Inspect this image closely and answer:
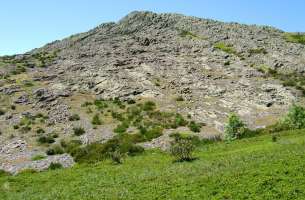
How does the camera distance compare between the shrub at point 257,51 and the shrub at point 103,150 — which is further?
the shrub at point 257,51

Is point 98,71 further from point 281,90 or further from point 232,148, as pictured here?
point 232,148

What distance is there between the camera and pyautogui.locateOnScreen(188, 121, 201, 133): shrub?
62.4m

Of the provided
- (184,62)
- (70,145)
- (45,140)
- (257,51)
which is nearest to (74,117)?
(45,140)

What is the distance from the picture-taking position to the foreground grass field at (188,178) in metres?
28.4

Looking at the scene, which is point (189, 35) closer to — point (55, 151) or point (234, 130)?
point (234, 130)

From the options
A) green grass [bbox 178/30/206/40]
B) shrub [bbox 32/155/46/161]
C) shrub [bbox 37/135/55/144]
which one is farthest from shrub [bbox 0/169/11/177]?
green grass [bbox 178/30/206/40]

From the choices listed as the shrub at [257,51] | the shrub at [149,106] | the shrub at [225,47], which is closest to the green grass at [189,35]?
the shrub at [225,47]

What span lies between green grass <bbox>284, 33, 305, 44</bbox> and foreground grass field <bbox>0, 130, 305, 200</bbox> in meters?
69.7

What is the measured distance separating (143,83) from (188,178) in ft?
171

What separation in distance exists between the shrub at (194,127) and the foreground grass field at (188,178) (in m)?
12.7

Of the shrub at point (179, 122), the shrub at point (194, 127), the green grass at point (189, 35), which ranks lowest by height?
the shrub at point (194, 127)

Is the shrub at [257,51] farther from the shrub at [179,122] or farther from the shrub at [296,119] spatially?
the shrub at [296,119]

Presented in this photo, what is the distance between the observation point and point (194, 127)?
207 feet

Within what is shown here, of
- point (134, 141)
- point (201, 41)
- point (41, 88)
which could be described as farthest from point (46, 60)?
point (134, 141)
